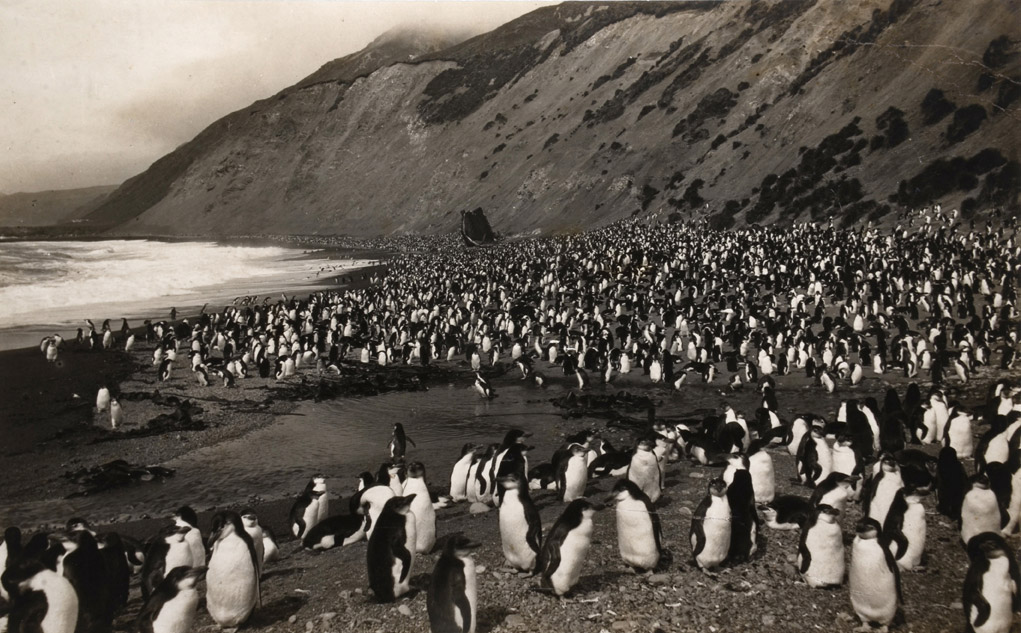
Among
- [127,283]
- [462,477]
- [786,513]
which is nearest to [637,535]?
[786,513]

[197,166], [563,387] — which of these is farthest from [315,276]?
[197,166]

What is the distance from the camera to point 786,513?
25.4ft

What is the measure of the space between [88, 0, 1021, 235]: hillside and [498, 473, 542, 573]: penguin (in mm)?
31429

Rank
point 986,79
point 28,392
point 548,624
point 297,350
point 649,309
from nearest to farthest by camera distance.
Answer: point 548,624 < point 28,392 < point 297,350 < point 649,309 < point 986,79

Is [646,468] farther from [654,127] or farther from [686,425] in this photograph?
[654,127]

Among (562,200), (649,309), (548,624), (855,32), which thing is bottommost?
(548,624)

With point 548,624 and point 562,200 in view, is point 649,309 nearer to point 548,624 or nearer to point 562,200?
point 548,624

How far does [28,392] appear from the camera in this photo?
17.0 meters

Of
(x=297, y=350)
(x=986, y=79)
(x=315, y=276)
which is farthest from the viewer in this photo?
(x=315, y=276)

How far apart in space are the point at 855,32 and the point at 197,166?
134295 millimetres

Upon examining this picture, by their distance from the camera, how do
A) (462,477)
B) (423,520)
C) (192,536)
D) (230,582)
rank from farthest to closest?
(462,477)
(423,520)
(192,536)
(230,582)

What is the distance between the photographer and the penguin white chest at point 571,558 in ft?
20.2

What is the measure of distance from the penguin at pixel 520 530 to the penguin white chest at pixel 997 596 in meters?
3.42

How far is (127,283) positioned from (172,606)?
44.5m
